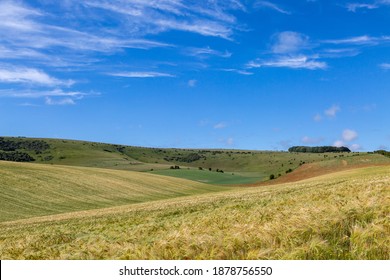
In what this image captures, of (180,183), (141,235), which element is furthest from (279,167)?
(141,235)

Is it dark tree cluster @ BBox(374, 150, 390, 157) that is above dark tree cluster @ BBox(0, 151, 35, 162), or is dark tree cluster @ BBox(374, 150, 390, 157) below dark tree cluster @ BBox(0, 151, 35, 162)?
above

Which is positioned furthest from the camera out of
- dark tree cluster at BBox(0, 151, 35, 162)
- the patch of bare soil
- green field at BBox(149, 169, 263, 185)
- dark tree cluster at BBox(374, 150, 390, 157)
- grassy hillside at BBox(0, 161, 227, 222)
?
dark tree cluster at BBox(0, 151, 35, 162)

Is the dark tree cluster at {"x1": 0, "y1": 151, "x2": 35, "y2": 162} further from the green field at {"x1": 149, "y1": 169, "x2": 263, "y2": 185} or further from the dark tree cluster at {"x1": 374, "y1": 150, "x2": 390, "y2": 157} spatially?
the dark tree cluster at {"x1": 374, "y1": 150, "x2": 390, "y2": 157}

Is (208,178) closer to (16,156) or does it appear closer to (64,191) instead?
(64,191)

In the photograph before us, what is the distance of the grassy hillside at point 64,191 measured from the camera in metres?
52.5

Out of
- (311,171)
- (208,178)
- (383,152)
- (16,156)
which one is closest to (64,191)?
(311,171)

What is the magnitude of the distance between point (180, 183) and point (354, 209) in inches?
3494

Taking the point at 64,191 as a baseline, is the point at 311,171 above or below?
above

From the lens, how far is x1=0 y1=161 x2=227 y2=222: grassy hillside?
52.5 metres

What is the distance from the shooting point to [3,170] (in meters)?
65.8

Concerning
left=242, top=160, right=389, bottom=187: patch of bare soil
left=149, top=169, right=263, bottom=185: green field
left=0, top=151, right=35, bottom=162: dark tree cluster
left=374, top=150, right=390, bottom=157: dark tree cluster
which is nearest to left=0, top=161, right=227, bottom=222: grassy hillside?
left=242, top=160, right=389, bottom=187: patch of bare soil

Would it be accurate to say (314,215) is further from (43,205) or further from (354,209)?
(43,205)

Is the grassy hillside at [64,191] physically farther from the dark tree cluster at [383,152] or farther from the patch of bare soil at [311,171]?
the dark tree cluster at [383,152]

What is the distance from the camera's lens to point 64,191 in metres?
63.2
